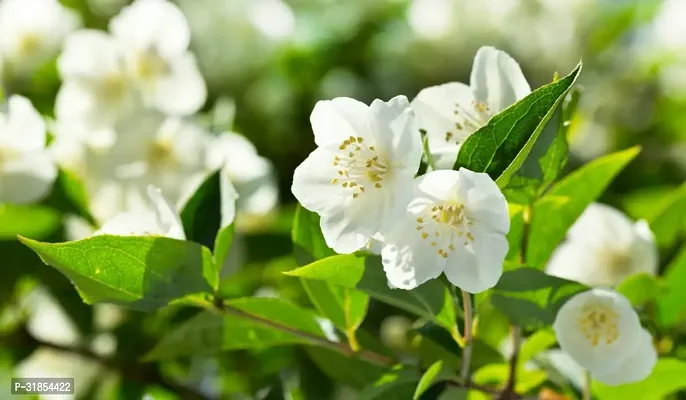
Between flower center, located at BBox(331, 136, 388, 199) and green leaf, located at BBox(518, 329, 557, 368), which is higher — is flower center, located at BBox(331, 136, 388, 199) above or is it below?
above

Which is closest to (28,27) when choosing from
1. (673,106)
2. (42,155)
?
(42,155)

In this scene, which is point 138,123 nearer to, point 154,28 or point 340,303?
point 154,28

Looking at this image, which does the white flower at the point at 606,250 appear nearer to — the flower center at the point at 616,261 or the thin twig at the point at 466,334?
the flower center at the point at 616,261

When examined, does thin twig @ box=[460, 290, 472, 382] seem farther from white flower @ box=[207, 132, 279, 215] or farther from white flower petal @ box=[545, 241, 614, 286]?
white flower @ box=[207, 132, 279, 215]

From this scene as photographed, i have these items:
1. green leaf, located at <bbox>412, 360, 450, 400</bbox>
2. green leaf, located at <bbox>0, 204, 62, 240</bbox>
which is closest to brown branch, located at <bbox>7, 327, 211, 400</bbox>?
green leaf, located at <bbox>0, 204, 62, 240</bbox>

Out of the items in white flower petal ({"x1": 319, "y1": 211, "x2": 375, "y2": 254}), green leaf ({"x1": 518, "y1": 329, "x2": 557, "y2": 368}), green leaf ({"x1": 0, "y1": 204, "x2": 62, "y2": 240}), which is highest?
white flower petal ({"x1": 319, "y1": 211, "x2": 375, "y2": 254})

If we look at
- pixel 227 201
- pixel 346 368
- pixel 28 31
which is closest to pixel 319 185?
pixel 227 201

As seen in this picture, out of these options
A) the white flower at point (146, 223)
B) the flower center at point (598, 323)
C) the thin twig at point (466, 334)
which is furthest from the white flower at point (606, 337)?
the white flower at point (146, 223)
